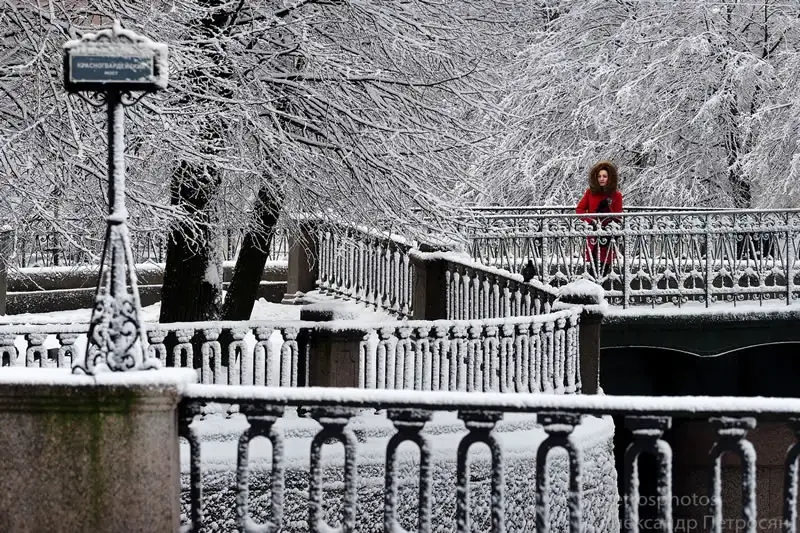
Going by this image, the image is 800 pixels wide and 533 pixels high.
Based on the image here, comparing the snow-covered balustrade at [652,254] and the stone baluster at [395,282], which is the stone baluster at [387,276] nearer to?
the stone baluster at [395,282]

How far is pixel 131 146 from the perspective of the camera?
485 inches

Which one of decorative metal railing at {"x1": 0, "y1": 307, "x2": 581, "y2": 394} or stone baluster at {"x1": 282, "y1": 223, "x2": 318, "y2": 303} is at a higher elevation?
stone baluster at {"x1": 282, "y1": 223, "x2": 318, "y2": 303}

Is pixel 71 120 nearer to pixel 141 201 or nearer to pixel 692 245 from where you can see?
pixel 141 201

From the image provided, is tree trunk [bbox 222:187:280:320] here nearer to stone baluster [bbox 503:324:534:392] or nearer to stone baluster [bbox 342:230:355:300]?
stone baluster [bbox 342:230:355:300]

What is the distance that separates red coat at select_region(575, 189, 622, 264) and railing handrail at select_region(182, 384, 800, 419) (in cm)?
1362

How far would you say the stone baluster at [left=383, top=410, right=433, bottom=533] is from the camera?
564 centimetres

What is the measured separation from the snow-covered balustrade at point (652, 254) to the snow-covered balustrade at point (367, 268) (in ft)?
4.45

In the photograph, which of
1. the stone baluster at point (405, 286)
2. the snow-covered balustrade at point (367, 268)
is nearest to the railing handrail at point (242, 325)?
the snow-covered balustrade at point (367, 268)

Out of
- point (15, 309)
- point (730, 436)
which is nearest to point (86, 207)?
point (730, 436)

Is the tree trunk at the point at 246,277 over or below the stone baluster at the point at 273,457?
over

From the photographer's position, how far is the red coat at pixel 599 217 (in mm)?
19141

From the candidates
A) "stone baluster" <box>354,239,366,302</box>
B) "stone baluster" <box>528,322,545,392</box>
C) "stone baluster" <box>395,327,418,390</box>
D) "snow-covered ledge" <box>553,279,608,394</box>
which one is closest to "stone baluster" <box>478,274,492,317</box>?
"snow-covered ledge" <box>553,279,608,394</box>

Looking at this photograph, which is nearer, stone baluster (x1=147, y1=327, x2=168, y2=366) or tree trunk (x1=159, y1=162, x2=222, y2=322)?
stone baluster (x1=147, y1=327, x2=168, y2=366)

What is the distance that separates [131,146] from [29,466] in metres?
7.02
